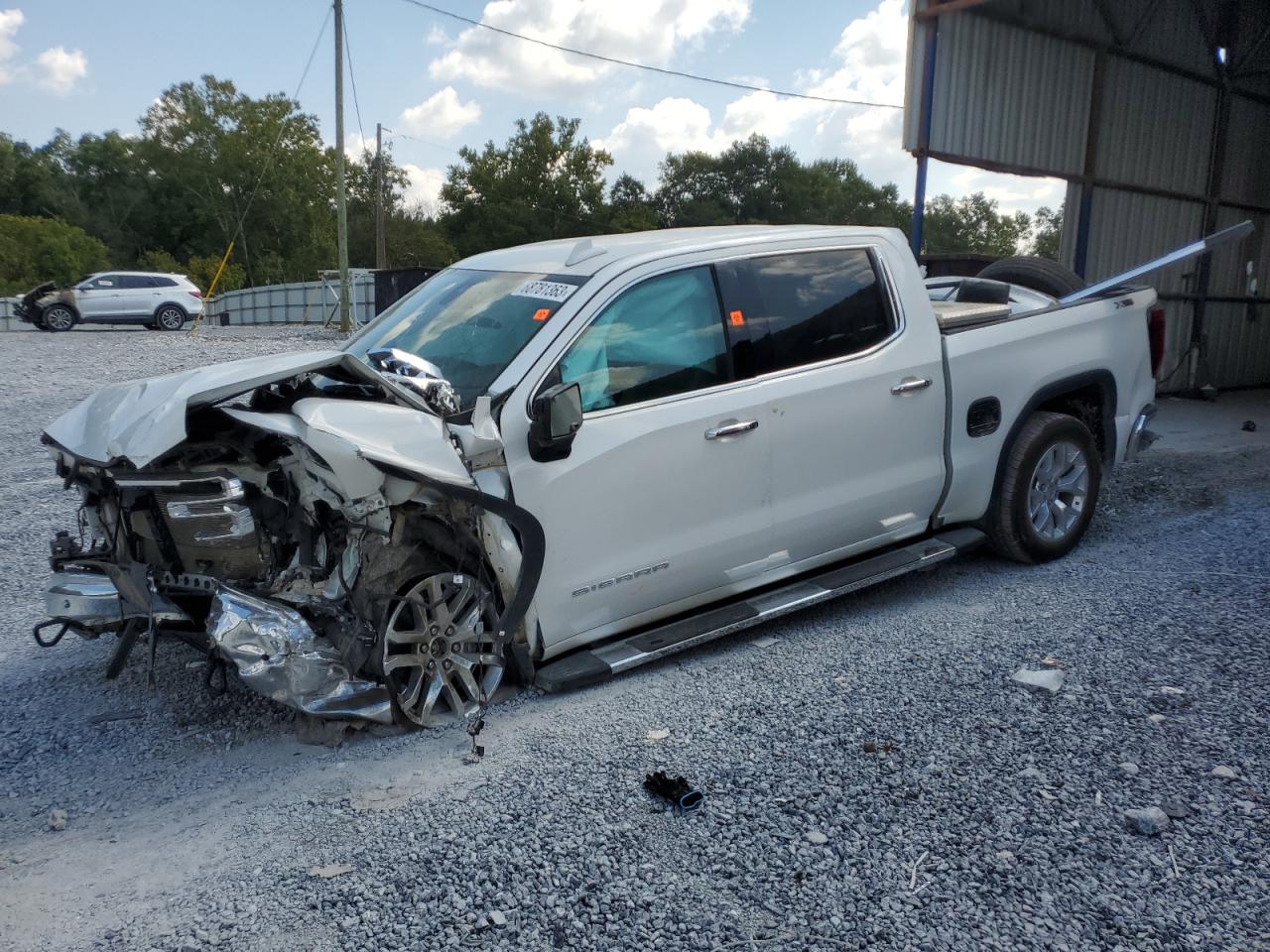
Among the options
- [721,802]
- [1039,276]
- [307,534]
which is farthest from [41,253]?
[721,802]

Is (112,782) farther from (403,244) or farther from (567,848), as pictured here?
(403,244)

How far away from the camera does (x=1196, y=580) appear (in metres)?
5.48

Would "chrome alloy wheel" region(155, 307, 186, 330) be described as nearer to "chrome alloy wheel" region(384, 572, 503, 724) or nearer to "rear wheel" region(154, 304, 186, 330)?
"rear wheel" region(154, 304, 186, 330)

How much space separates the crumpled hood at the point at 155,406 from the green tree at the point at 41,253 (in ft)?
173

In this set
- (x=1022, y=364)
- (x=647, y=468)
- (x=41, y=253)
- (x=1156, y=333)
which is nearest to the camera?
(x=647, y=468)

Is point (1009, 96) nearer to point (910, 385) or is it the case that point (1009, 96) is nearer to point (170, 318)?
point (910, 385)

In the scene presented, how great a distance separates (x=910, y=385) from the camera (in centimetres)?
489

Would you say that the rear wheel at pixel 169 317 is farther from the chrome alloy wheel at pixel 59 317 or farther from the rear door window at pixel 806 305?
the rear door window at pixel 806 305

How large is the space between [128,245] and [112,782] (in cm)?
6505

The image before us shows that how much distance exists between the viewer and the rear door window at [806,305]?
14.6 feet

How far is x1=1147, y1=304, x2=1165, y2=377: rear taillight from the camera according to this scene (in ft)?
19.7

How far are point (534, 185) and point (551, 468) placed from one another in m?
61.8

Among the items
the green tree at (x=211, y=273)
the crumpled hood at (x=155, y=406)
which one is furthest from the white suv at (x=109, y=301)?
the green tree at (x=211, y=273)

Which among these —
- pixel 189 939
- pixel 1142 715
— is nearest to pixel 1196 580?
pixel 1142 715
